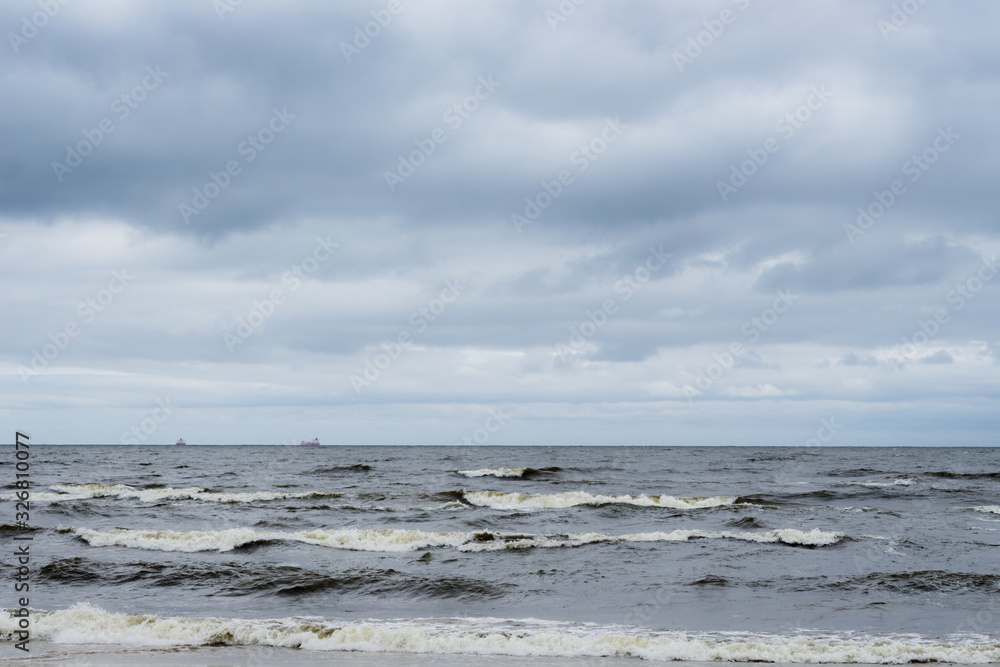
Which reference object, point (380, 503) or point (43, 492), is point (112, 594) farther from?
point (43, 492)

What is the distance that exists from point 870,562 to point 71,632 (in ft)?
59.1

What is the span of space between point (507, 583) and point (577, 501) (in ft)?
58.2

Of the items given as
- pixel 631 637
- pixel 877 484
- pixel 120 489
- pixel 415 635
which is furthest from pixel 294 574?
pixel 877 484

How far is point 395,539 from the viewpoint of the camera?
2180 centimetres

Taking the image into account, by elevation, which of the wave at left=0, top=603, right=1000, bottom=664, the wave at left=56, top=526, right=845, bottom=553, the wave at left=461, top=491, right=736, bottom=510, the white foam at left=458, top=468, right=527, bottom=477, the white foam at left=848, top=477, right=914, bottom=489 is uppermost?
the wave at left=0, top=603, right=1000, bottom=664

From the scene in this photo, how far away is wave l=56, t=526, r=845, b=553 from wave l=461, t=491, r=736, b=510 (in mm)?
9432

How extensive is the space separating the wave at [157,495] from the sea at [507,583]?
2324 millimetres

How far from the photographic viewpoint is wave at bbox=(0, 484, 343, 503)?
116 feet

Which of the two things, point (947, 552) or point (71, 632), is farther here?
point (947, 552)

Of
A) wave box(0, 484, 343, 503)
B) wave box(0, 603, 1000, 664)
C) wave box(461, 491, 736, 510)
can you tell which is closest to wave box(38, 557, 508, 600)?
wave box(0, 603, 1000, 664)

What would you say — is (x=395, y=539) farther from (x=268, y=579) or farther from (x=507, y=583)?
(x=507, y=583)

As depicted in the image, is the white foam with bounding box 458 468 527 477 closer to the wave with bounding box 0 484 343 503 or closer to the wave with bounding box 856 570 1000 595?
the wave with bounding box 0 484 343 503

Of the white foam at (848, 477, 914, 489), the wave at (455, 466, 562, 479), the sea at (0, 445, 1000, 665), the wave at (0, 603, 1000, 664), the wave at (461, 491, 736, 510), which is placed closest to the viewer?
the wave at (0, 603, 1000, 664)

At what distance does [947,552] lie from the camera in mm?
20484
